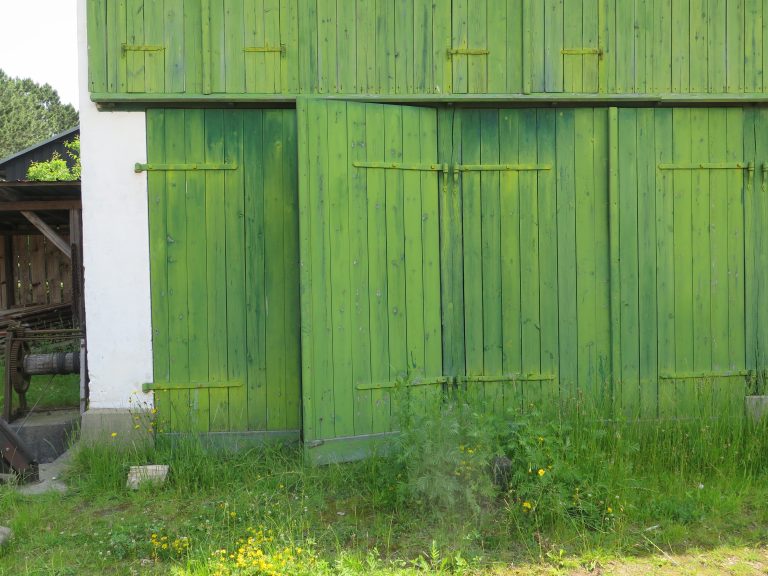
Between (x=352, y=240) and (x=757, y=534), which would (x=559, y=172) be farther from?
(x=757, y=534)

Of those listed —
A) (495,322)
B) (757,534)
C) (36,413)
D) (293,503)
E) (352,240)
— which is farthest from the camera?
(36,413)

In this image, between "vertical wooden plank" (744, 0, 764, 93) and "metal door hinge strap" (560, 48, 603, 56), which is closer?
"metal door hinge strap" (560, 48, 603, 56)

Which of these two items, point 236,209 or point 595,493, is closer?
point 595,493

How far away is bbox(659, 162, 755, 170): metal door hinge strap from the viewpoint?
6586 mm

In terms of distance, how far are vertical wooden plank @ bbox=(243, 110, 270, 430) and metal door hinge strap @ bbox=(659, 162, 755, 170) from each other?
3.47 metres

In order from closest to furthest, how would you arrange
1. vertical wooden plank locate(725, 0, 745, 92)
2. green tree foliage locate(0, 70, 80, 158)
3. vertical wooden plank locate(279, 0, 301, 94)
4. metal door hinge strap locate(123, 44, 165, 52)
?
metal door hinge strap locate(123, 44, 165, 52) → vertical wooden plank locate(279, 0, 301, 94) → vertical wooden plank locate(725, 0, 745, 92) → green tree foliage locate(0, 70, 80, 158)

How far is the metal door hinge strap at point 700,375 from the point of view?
6574 millimetres

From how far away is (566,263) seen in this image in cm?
652

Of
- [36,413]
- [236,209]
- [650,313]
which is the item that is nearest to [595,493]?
[650,313]

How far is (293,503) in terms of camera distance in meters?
5.15

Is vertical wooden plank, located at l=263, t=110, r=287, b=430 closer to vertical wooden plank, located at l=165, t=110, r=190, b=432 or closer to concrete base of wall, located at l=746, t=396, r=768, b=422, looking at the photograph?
vertical wooden plank, located at l=165, t=110, r=190, b=432

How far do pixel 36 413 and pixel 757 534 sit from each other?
6780 millimetres

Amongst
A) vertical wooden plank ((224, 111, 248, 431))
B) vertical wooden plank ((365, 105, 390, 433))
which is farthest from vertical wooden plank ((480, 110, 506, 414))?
vertical wooden plank ((224, 111, 248, 431))

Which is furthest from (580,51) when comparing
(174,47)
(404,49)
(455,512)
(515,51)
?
(455,512)
